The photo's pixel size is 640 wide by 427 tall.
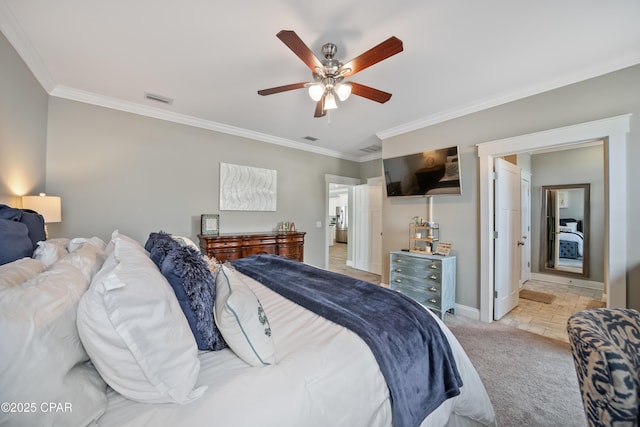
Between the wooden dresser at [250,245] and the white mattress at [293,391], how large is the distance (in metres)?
2.49

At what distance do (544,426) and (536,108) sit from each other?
289 centimetres

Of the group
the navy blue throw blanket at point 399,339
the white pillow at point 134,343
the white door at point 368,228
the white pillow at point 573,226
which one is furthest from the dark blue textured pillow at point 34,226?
the white pillow at point 573,226

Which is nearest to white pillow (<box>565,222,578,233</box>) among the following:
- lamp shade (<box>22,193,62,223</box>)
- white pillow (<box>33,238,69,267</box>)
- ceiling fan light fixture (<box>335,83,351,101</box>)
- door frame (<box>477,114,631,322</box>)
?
door frame (<box>477,114,631,322</box>)

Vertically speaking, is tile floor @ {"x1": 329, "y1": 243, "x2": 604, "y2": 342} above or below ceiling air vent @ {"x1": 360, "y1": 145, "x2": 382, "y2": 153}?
below

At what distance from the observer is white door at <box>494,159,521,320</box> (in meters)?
3.05

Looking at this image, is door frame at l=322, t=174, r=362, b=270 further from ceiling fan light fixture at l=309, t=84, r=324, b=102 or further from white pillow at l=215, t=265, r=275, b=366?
white pillow at l=215, t=265, r=275, b=366

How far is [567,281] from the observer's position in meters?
4.49

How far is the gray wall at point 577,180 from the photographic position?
13.6 feet

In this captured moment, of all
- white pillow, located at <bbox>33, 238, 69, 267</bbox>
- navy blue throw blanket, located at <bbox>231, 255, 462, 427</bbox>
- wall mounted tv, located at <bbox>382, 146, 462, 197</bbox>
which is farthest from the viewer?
wall mounted tv, located at <bbox>382, 146, 462, 197</bbox>

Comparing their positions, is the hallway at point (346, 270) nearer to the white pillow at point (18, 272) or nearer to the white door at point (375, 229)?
the white door at point (375, 229)

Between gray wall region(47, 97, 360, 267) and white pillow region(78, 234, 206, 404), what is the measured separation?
9.60 feet

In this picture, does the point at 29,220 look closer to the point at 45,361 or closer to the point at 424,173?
the point at 45,361

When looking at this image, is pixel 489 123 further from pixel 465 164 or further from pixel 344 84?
pixel 344 84

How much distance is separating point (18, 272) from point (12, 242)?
1.75 ft
